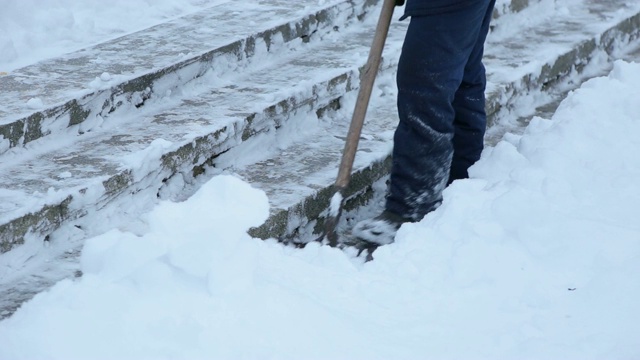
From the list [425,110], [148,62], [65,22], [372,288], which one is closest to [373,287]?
[372,288]

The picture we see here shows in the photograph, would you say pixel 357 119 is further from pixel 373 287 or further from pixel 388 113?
pixel 388 113

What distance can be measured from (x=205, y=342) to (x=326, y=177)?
1.38 metres

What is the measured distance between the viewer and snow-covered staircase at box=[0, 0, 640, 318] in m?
3.07

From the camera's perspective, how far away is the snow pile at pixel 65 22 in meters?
3.95

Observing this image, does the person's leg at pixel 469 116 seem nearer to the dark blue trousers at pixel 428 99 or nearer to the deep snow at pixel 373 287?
the dark blue trousers at pixel 428 99

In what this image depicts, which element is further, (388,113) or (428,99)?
(388,113)

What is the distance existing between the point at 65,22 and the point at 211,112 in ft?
3.31

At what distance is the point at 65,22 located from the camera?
421 centimetres

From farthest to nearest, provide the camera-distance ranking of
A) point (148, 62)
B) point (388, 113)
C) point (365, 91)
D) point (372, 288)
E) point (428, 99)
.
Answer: point (388, 113) < point (148, 62) < point (365, 91) < point (428, 99) < point (372, 288)

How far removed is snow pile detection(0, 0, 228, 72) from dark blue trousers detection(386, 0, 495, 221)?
1580 millimetres

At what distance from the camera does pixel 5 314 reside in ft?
8.22

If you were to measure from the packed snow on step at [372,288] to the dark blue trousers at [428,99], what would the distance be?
4.8 inches

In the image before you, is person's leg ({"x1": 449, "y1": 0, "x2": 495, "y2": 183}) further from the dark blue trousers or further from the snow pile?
the snow pile

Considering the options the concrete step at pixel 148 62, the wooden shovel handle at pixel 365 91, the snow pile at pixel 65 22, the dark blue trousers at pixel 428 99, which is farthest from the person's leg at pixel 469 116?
the snow pile at pixel 65 22
